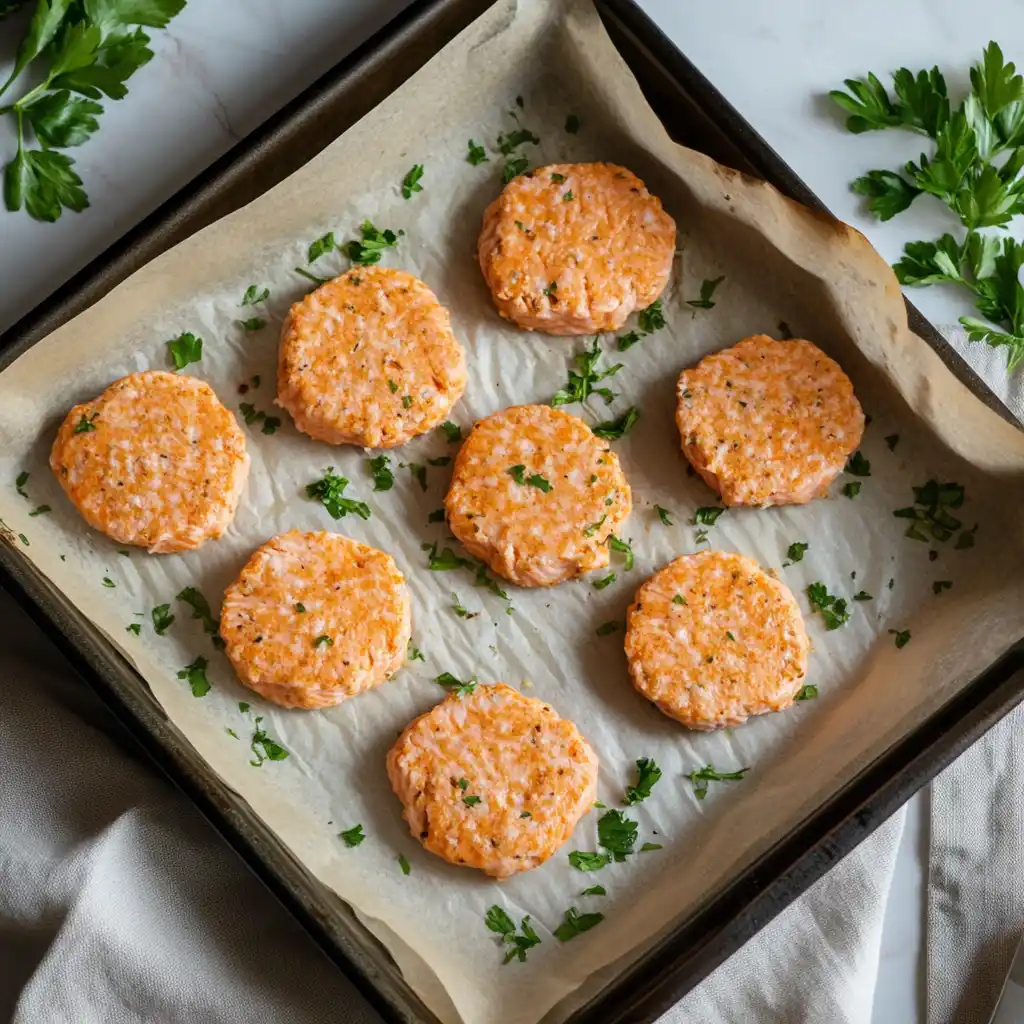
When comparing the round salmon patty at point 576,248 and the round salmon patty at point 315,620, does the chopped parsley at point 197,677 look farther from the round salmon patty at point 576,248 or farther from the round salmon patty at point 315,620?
the round salmon patty at point 576,248

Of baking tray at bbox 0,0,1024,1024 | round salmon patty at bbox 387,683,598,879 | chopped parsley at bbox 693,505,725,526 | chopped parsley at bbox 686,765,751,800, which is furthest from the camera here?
chopped parsley at bbox 693,505,725,526

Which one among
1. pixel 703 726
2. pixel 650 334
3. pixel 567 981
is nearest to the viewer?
pixel 567 981

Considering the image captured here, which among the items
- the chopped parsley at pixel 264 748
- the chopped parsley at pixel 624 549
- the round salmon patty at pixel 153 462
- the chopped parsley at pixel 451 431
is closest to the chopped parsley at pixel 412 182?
the chopped parsley at pixel 451 431

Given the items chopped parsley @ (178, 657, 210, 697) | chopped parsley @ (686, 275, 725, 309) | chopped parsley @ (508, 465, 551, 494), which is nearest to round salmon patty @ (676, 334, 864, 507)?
chopped parsley @ (686, 275, 725, 309)

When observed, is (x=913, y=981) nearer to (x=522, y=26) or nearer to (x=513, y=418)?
(x=513, y=418)

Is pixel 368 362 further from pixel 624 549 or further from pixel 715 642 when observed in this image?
pixel 715 642

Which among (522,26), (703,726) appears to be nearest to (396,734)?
(703,726)

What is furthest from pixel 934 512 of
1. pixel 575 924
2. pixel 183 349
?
pixel 183 349

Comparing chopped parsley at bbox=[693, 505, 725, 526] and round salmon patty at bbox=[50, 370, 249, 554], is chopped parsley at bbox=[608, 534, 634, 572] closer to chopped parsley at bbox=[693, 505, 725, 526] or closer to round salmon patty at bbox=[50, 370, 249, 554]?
chopped parsley at bbox=[693, 505, 725, 526]
